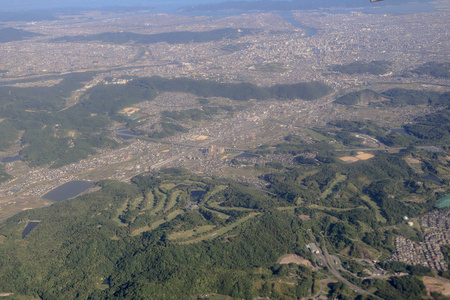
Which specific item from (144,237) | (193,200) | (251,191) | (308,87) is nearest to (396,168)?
(251,191)

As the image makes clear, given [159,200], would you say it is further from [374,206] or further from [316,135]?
[316,135]

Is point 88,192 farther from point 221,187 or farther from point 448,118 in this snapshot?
point 448,118

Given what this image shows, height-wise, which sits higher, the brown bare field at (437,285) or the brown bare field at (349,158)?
the brown bare field at (437,285)

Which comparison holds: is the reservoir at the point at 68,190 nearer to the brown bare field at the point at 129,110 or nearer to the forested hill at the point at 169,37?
the brown bare field at the point at 129,110

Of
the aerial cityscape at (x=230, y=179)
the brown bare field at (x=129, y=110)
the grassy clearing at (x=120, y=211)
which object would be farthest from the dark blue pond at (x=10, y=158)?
the grassy clearing at (x=120, y=211)

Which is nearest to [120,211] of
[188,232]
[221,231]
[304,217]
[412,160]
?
[188,232]

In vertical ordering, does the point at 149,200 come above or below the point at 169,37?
below
